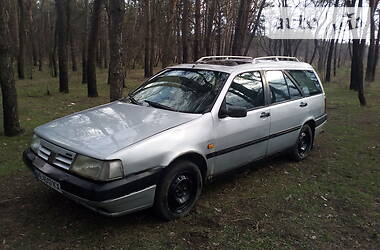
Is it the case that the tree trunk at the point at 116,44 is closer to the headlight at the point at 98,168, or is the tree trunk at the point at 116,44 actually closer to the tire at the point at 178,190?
the tire at the point at 178,190

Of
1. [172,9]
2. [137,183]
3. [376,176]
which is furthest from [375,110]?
[172,9]

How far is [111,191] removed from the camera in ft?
9.29

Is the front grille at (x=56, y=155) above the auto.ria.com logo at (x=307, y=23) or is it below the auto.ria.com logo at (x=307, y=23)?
below

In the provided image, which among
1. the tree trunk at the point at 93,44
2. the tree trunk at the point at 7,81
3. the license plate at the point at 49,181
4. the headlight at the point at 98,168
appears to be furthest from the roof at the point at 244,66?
the tree trunk at the point at 93,44

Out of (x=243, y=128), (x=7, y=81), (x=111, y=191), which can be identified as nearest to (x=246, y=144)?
(x=243, y=128)

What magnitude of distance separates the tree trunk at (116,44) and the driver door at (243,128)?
3113mm

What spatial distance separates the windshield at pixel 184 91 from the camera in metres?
3.90

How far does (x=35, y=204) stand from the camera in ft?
12.0

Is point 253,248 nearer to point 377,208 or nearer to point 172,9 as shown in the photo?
point 377,208

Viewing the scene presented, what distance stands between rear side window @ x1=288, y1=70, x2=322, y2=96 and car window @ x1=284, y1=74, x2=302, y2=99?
17 centimetres

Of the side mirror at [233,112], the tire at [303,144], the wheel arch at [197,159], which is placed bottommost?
the tire at [303,144]

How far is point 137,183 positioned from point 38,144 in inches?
49.8

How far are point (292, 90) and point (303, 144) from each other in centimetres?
107

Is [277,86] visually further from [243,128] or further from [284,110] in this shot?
[243,128]
